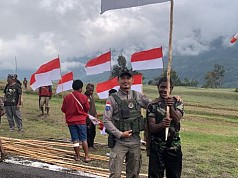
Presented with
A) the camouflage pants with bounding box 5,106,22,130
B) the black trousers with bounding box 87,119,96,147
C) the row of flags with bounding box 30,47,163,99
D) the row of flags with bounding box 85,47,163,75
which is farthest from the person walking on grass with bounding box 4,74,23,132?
the black trousers with bounding box 87,119,96,147

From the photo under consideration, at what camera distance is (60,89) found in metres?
11.0

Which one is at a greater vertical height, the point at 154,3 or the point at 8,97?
the point at 154,3

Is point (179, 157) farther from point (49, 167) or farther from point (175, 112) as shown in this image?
point (49, 167)

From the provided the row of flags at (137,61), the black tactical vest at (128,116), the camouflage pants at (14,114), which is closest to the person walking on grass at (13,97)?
the camouflage pants at (14,114)

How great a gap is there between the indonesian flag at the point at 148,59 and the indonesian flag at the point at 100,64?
98 cm

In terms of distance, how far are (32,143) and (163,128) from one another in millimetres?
4944

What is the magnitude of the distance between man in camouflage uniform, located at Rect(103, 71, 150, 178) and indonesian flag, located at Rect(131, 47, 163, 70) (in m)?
3.64

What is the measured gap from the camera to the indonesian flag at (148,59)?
8.62 m

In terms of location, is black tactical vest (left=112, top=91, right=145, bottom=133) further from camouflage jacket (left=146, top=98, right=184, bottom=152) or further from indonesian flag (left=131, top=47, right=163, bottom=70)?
indonesian flag (left=131, top=47, right=163, bottom=70)

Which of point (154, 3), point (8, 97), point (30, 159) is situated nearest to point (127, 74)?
point (154, 3)

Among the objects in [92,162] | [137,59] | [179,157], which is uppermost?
[137,59]

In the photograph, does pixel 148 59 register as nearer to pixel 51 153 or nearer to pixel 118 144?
pixel 51 153

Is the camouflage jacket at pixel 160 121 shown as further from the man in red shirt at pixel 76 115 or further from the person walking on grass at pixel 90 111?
the person walking on grass at pixel 90 111

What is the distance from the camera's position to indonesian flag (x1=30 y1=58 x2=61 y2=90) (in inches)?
380
